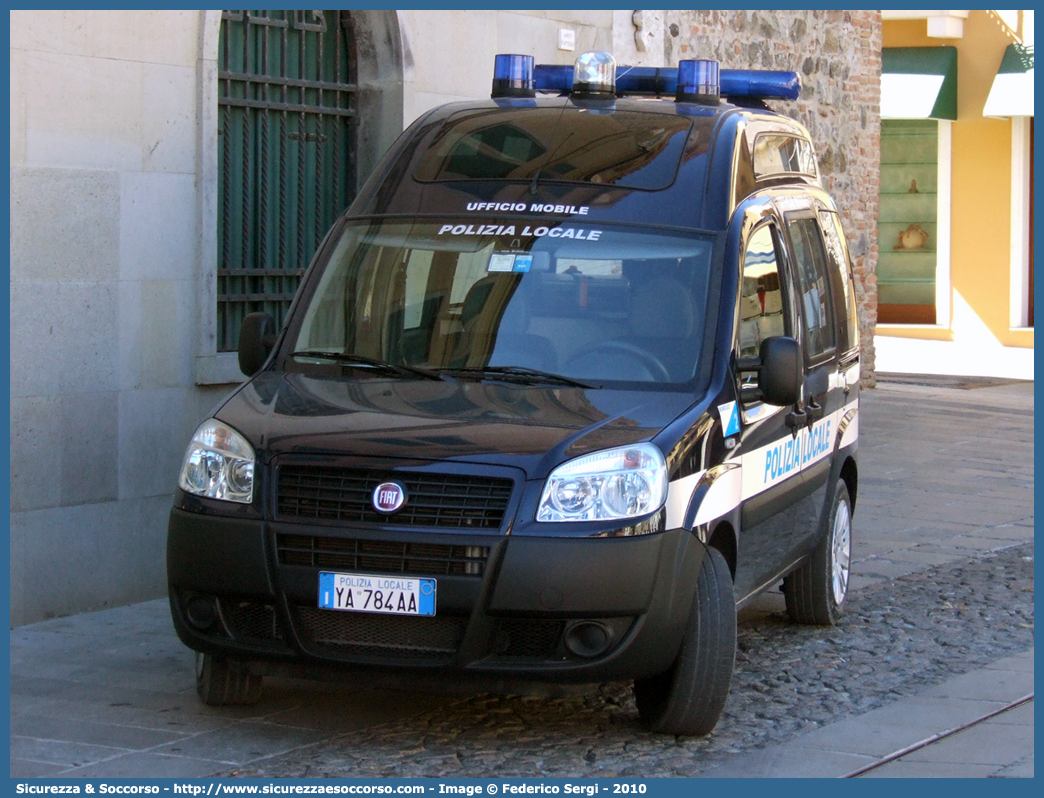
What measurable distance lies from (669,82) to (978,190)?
57.9 ft

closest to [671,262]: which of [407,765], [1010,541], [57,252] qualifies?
[407,765]

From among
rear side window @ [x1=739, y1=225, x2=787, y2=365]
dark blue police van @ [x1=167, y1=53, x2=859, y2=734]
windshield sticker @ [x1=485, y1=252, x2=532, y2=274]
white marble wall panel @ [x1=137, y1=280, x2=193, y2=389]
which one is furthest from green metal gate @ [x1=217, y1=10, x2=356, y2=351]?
rear side window @ [x1=739, y1=225, x2=787, y2=365]

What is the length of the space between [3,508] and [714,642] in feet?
11.8

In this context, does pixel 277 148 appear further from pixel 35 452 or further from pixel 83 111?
pixel 35 452

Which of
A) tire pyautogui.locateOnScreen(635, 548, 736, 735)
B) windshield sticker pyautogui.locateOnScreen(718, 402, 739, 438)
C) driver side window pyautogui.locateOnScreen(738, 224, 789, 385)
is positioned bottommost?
tire pyautogui.locateOnScreen(635, 548, 736, 735)

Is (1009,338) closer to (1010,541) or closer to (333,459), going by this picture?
(1010,541)

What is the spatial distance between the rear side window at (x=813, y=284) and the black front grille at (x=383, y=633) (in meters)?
2.68

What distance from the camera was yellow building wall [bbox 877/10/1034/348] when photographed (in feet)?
80.4

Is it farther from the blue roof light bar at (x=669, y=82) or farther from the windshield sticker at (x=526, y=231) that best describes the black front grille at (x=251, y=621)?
the blue roof light bar at (x=669, y=82)

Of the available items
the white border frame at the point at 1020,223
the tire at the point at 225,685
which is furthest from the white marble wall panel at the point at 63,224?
the white border frame at the point at 1020,223

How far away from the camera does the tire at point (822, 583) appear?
306 inches

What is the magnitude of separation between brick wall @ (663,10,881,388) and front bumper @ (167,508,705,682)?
375 inches

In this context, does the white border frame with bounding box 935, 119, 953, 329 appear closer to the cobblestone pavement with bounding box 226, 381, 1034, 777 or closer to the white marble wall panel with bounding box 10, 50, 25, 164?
the cobblestone pavement with bounding box 226, 381, 1034, 777

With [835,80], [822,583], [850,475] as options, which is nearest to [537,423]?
[822,583]
